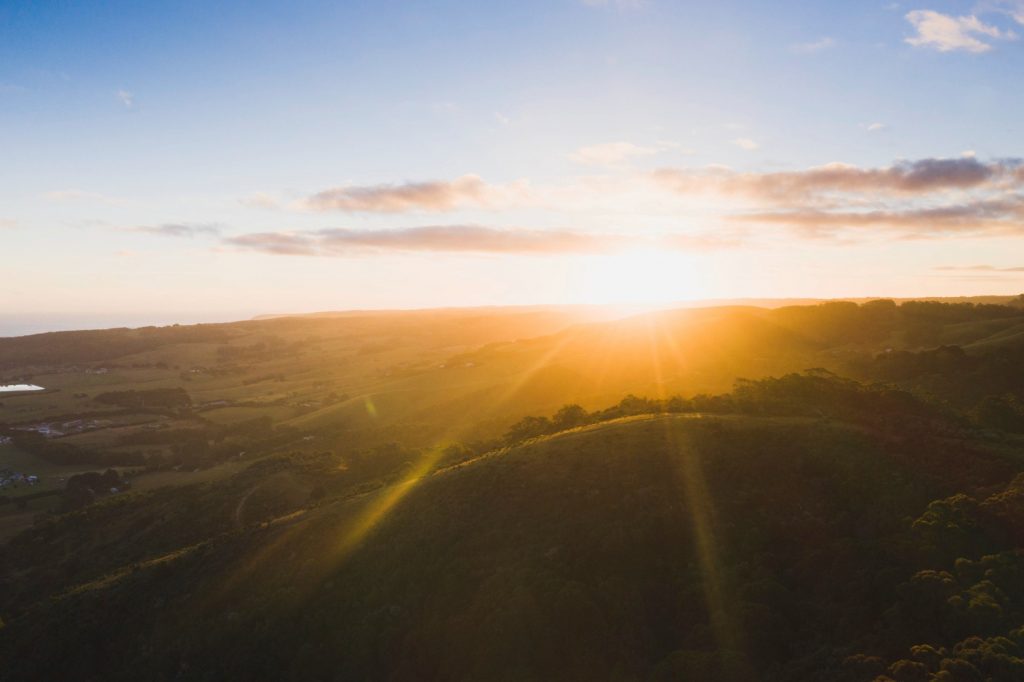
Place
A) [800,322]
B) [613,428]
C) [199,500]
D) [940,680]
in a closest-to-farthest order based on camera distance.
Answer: [940,680] → [613,428] → [199,500] → [800,322]

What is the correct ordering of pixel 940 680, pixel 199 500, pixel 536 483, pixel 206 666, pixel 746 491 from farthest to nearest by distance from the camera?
pixel 199 500, pixel 536 483, pixel 746 491, pixel 206 666, pixel 940 680

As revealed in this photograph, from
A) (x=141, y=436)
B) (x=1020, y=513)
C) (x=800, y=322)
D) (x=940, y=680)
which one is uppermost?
(x=800, y=322)

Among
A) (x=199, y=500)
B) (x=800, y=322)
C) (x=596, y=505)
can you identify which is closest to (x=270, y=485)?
(x=199, y=500)

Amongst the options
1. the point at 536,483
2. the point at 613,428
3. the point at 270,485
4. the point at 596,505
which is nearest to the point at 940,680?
the point at 596,505

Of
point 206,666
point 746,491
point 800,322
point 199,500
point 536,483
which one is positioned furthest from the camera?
point 800,322

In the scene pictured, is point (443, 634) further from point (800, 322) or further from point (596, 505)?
point (800, 322)

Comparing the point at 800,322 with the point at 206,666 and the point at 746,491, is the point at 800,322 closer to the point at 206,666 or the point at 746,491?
the point at 746,491

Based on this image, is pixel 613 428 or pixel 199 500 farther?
pixel 199 500

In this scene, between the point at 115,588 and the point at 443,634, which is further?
the point at 115,588

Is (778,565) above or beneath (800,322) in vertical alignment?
beneath
